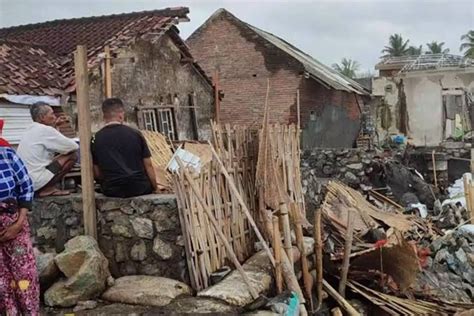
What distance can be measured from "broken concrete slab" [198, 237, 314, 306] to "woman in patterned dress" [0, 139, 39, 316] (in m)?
1.30

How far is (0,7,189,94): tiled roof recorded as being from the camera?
12086 millimetres

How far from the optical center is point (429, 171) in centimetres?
1734

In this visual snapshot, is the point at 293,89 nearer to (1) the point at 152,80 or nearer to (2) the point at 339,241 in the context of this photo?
(1) the point at 152,80

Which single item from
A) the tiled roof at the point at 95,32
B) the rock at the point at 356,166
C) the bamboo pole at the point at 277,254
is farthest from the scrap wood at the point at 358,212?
the tiled roof at the point at 95,32

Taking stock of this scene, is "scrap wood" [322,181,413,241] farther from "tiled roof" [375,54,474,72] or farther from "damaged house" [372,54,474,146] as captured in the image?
"tiled roof" [375,54,474,72]

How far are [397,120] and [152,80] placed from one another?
13.4 metres

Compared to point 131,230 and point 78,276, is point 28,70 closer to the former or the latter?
point 131,230

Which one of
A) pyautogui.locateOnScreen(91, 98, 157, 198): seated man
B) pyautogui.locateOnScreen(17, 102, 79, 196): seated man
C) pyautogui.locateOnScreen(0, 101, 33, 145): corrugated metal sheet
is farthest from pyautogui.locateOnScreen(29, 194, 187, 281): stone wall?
pyautogui.locateOnScreen(0, 101, 33, 145): corrugated metal sheet

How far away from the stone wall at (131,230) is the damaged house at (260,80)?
14.3m

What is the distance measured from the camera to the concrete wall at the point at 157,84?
11812 millimetres

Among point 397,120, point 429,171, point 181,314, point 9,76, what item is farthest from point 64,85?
point 397,120

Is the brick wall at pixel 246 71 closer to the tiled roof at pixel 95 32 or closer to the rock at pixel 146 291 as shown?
the tiled roof at pixel 95 32

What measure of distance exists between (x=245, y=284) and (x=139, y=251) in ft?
3.45

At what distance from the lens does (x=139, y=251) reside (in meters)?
4.98
